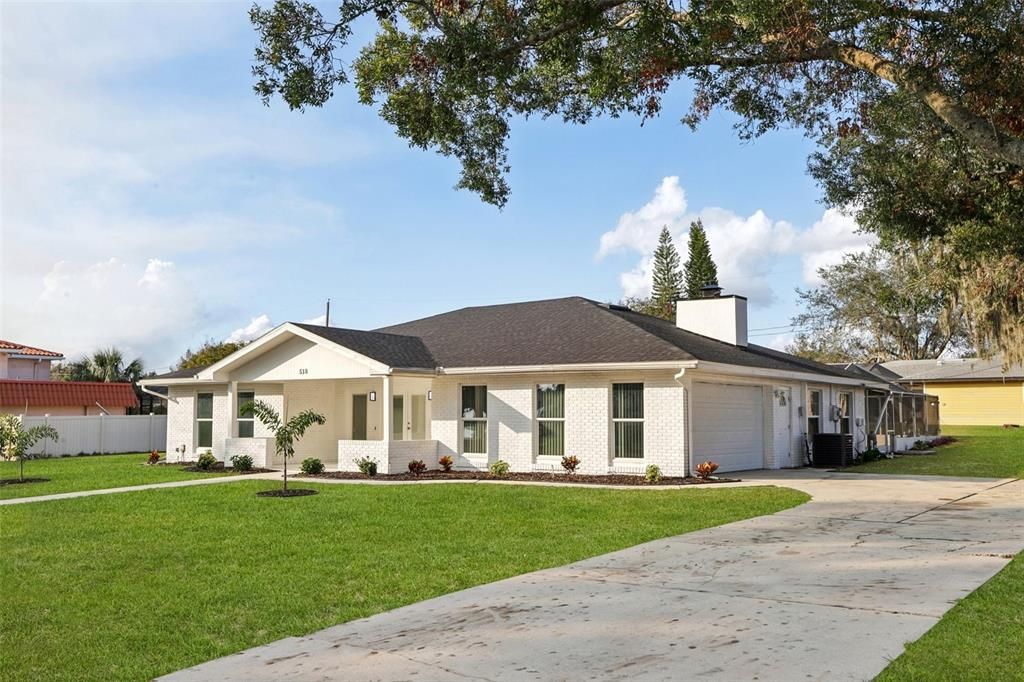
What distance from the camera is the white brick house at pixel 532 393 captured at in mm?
18797

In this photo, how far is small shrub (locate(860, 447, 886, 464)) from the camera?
81.7ft

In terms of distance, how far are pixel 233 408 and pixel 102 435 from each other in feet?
33.2

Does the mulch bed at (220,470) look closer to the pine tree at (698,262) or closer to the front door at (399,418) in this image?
the front door at (399,418)

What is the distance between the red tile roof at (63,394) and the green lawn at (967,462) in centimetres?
2814

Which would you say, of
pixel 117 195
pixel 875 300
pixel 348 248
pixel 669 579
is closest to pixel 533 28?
pixel 669 579

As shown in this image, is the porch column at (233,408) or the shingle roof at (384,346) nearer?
the shingle roof at (384,346)

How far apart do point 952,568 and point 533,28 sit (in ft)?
24.8

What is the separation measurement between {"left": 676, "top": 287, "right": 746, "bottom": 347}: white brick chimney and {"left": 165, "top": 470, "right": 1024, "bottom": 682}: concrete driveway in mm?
13296

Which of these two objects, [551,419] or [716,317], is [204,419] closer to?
[551,419]

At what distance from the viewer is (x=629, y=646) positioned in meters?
5.83

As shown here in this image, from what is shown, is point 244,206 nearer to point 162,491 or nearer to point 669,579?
point 162,491

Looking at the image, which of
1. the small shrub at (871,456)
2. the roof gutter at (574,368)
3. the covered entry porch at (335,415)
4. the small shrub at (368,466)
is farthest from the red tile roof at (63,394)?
the small shrub at (871,456)

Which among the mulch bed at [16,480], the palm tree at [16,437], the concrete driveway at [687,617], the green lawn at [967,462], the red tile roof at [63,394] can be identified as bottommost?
the green lawn at [967,462]

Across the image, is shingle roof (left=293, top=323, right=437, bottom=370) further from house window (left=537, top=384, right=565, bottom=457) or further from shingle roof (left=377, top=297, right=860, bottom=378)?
house window (left=537, top=384, right=565, bottom=457)
